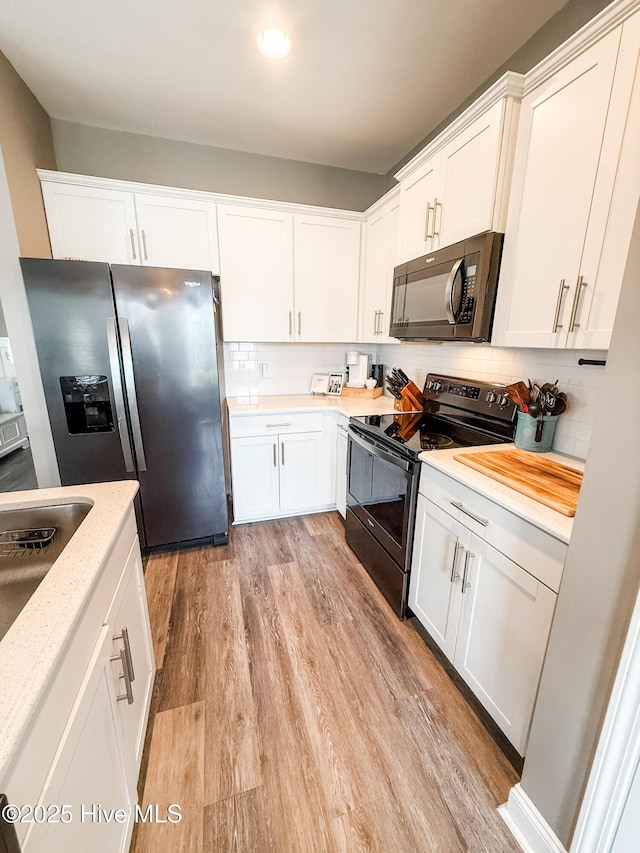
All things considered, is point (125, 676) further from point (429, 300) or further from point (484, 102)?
point (484, 102)

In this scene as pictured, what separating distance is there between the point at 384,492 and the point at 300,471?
99 cm

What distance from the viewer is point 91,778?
73 cm

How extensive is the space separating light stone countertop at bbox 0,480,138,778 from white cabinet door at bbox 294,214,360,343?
2.12 m

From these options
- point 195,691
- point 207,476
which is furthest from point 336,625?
point 207,476

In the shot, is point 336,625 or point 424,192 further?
point 424,192

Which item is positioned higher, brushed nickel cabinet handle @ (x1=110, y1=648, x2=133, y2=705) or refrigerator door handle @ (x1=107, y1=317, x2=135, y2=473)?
refrigerator door handle @ (x1=107, y1=317, x2=135, y2=473)

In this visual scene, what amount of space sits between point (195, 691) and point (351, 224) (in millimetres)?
3156

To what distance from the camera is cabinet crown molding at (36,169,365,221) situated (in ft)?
7.06

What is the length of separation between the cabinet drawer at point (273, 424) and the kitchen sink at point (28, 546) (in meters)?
1.41

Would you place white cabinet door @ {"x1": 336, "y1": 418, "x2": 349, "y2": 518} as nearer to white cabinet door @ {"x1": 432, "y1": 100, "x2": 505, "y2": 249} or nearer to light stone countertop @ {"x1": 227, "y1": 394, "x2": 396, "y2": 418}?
light stone countertop @ {"x1": 227, "y1": 394, "x2": 396, "y2": 418}

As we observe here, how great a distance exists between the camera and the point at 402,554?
1749 millimetres

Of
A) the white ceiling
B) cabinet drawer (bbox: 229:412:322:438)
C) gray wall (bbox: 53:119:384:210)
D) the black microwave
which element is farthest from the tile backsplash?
the white ceiling

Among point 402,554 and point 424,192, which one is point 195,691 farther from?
point 424,192

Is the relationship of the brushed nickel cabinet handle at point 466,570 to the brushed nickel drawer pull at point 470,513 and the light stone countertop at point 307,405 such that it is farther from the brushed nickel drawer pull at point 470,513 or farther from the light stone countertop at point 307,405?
the light stone countertop at point 307,405
